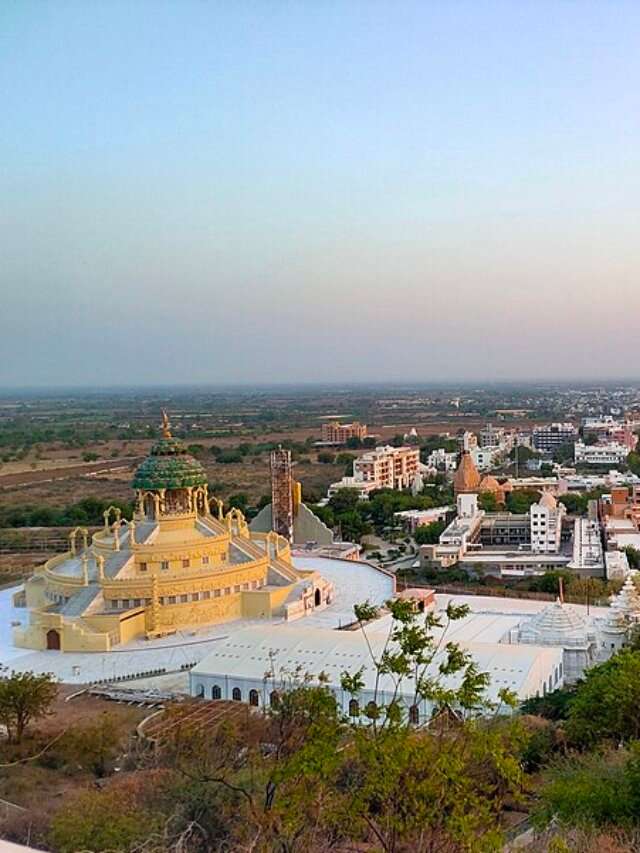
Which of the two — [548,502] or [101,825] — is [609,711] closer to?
[101,825]

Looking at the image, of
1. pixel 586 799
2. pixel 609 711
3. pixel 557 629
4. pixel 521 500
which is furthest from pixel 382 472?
pixel 586 799

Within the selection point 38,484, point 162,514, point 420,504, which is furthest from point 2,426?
point 162,514

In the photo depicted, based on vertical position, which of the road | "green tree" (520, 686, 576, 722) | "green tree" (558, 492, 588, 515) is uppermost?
"green tree" (520, 686, 576, 722)

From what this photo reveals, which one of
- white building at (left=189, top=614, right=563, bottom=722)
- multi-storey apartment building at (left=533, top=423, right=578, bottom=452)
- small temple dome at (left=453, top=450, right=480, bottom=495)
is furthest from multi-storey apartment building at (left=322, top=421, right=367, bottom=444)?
white building at (left=189, top=614, right=563, bottom=722)

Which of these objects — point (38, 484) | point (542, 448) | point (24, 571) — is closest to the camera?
point (24, 571)

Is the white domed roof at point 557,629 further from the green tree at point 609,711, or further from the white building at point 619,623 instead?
the green tree at point 609,711

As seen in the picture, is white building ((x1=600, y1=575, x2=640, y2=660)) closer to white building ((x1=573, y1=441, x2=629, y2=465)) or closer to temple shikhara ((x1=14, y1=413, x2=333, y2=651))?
temple shikhara ((x1=14, y1=413, x2=333, y2=651))

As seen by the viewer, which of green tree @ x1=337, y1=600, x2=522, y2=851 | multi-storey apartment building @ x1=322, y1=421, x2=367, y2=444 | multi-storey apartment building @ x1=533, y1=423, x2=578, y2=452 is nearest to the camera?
green tree @ x1=337, y1=600, x2=522, y2=851

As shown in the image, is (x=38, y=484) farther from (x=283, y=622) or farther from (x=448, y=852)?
(x=448, y=852)
